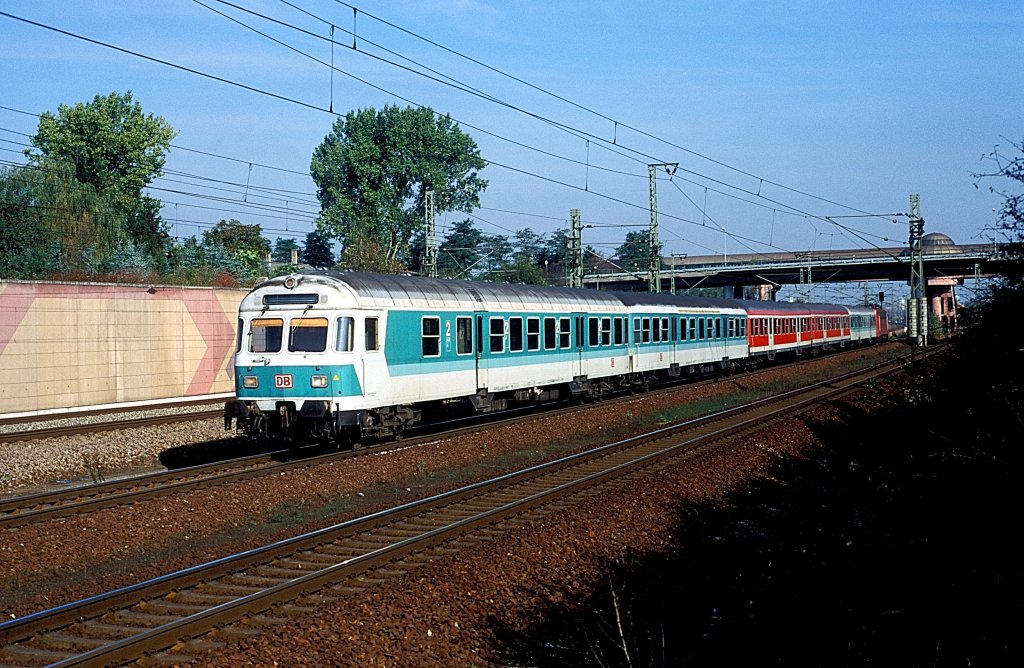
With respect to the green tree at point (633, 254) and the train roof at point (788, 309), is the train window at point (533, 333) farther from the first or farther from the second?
the green tree at point (633, 254)

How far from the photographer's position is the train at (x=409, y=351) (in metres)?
17.4

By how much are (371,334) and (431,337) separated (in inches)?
82.0

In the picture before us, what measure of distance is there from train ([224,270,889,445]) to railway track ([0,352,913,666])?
3711mm

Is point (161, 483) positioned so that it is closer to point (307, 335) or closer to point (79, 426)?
point (307, 335)

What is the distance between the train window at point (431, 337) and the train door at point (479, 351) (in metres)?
1.60

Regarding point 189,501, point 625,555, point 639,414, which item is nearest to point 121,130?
point 639,414

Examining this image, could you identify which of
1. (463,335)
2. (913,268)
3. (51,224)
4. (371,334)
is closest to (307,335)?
(371,334)

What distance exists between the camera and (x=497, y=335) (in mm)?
22312

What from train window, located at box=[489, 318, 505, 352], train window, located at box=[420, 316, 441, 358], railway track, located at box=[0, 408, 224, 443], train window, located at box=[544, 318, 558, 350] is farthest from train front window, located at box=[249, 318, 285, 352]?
train window, located at box=[544, 318, 558, 350]

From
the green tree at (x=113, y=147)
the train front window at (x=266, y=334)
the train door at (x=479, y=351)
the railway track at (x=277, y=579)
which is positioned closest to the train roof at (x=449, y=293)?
the train door at (x=479, y=351)

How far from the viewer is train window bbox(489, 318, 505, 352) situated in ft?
72.4

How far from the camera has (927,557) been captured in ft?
23.7

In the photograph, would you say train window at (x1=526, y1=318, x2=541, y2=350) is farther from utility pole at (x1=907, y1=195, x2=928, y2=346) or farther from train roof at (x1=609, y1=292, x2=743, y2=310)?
utility pole at (x1=907, y1=195, x2=928, y2=346)

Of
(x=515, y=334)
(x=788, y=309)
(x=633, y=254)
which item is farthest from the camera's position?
(x=633, y=254)
